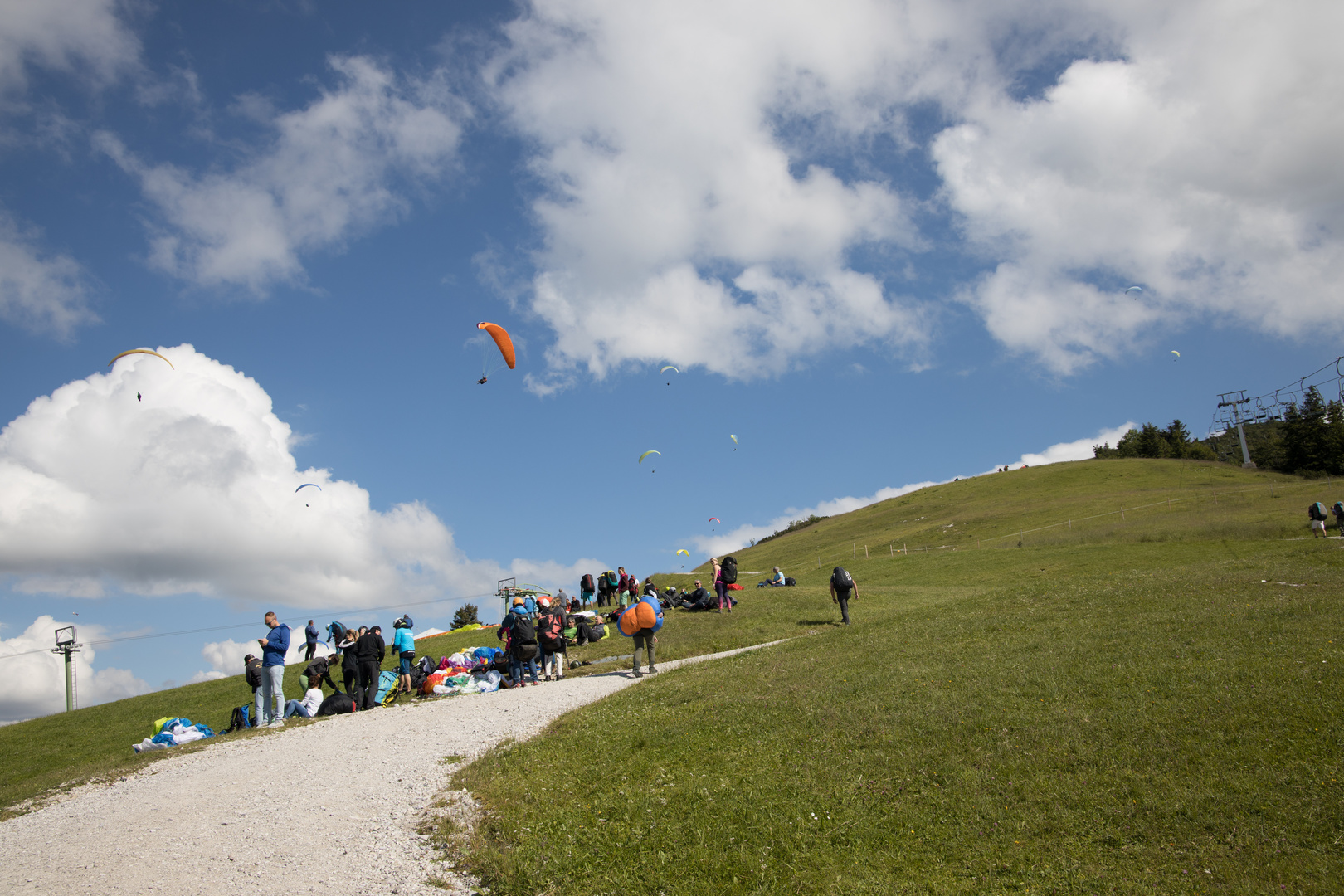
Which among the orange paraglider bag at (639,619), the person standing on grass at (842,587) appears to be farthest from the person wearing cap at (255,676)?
the person standing on grass at (842,587)

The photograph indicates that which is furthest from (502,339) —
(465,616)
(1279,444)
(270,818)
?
(1279,444)

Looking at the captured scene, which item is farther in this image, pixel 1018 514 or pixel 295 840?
pixel 1018 514

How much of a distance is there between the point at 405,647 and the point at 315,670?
2.41 meters

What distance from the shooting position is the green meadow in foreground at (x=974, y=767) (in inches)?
274

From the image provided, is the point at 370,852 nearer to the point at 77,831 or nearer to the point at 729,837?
the point at 729,837

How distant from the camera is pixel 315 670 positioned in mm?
20219

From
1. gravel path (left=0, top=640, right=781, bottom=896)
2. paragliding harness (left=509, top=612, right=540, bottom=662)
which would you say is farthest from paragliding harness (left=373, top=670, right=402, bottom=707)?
gravel path (left=0, top=640, right=781, bottom=896)

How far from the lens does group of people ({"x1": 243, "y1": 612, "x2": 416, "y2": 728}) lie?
1725 centimetres

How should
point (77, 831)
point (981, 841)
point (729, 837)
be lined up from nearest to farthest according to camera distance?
point (981, 841) → point (729, 837) → point (77, 831)

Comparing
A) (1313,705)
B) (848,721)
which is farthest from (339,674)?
(1313,705)

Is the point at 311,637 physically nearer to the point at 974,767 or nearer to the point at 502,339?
the point at 502,339

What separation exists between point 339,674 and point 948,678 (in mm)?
25400

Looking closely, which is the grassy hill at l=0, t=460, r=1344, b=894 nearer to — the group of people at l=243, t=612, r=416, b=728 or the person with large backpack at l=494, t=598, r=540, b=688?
the group of people at l=243, t=612, r=416, b=728

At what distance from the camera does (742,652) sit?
20000 mm
